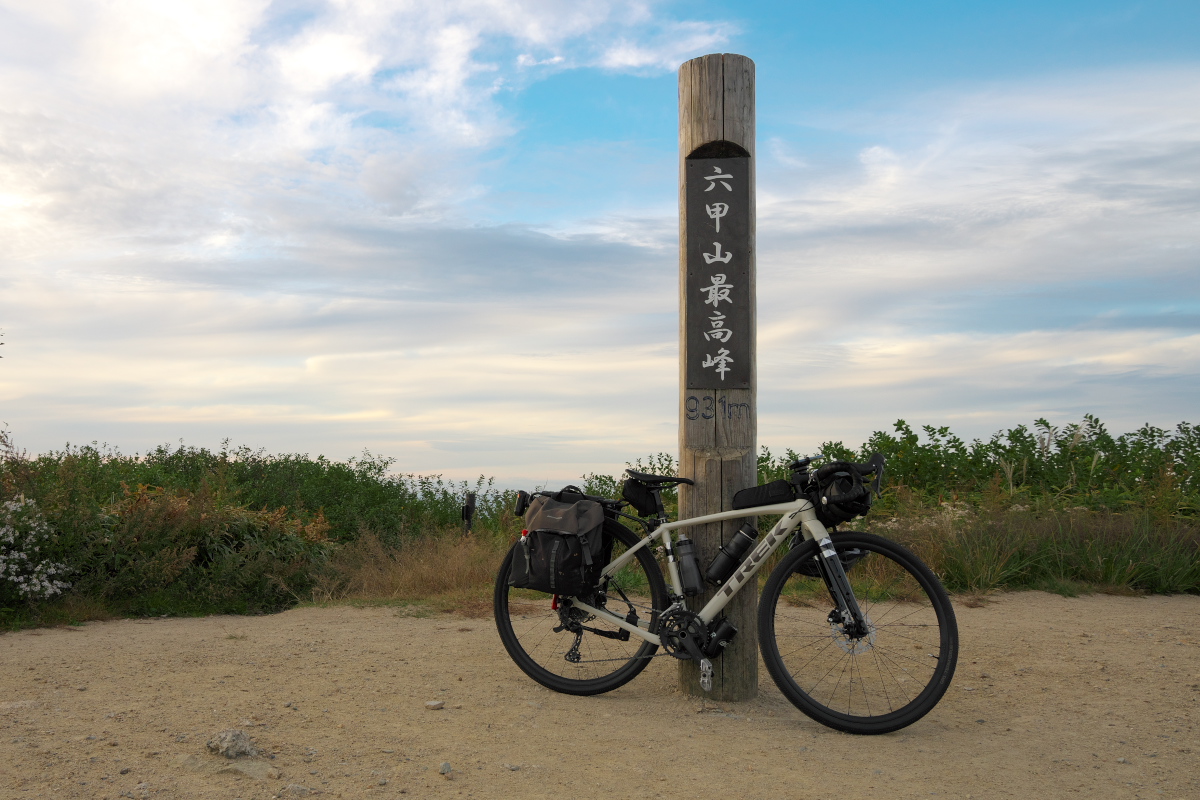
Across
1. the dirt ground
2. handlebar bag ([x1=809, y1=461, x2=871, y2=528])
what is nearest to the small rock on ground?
the dirt ground

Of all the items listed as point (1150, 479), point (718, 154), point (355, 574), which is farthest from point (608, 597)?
point (1150, 479)

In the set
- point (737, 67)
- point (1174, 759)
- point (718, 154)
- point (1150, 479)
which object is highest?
point (737, 67)

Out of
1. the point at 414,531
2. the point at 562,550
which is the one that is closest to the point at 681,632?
the point at 562,550

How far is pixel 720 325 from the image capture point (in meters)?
4.88

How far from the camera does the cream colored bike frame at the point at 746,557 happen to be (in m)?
4.48

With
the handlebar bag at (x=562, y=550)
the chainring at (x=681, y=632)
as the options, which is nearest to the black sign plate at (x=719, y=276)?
the handlebar bag at (x=562, y=550)

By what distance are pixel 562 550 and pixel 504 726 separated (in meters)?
0.93

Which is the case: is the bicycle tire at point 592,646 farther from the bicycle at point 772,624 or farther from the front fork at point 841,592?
the front fork at point 841,592

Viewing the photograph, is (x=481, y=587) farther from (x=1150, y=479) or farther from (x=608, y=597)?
(x=1150, y=479)

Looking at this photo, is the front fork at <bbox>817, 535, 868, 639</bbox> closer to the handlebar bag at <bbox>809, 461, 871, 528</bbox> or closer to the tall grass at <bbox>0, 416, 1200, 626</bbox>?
→ the handlebar bag at <bbox>809, 461, 871, 528</bbox>

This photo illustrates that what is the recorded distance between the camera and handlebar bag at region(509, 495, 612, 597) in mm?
4684

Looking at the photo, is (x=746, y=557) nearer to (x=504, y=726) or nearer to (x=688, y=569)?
(x=688, y=569)

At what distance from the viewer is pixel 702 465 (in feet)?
15.9

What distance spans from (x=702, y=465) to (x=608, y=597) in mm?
962
